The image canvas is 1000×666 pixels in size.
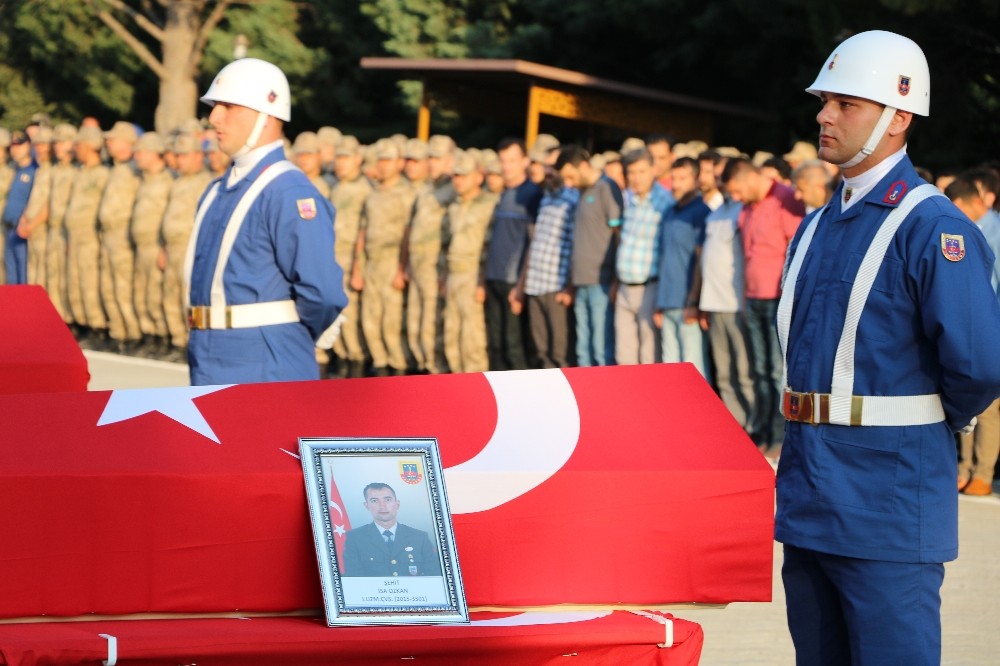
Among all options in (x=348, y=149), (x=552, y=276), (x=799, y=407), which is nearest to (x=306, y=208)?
(x=799, y=407)

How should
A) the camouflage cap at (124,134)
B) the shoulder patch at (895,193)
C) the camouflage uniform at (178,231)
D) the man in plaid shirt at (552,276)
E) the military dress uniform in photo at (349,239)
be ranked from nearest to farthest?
the shoulder patch at (895,193)
the man in plaid shirt at (552,276)
the military dress uniform in photo at (349,239)
the camouflage uniform at (178,231)
the camouflage cap at (124,134)

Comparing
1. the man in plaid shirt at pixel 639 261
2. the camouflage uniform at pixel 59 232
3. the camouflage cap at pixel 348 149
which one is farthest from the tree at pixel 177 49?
the man in plaid shirt at pixel 639 261

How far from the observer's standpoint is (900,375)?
3889 millimetres

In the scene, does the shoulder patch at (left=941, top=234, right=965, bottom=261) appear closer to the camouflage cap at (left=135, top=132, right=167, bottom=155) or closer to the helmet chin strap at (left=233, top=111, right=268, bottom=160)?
the helmet chin strap at (left=233, top=111, right=268, bottom=160)

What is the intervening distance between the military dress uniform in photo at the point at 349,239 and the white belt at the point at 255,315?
8.82 m

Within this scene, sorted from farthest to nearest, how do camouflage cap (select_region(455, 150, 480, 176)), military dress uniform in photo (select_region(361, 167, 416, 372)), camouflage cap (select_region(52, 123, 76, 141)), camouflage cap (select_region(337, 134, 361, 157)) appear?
camouflage cap (select_region(52, 123, 76, 141)) → camouflage cap (select_region(337, 134, 361, 157)) → military dress uniform in photo (select_region(361, 167, 416, 372)) → camouflage cap (select_region(455, 150, 480, 176))

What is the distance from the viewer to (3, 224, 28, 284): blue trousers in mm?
18359

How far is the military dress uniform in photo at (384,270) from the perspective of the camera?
14.6 m

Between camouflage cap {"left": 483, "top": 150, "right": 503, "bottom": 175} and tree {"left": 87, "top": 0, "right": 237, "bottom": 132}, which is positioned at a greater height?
tree {"left": 87, "top": 0, "right": 237, "bottom": 132}

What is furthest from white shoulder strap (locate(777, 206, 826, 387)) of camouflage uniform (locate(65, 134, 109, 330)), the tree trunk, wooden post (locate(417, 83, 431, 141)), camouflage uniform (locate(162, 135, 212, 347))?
the tree trunk

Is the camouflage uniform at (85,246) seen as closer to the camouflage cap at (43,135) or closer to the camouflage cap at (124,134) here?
the camouflage cap at (124,134)

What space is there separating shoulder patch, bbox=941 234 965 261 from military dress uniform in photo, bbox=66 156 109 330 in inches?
576

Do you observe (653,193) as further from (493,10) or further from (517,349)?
(493,10)

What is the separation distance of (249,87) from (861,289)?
2869 mm
